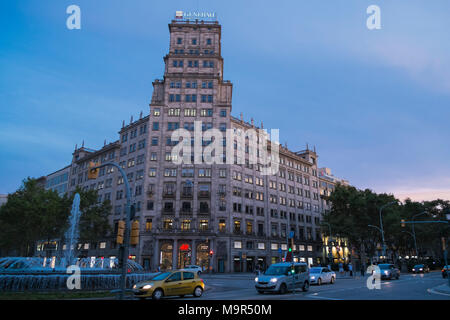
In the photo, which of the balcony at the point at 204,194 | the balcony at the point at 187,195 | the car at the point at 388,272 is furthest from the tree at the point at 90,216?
the car at the point at 388,272

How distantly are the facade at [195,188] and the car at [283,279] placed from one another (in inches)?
1306

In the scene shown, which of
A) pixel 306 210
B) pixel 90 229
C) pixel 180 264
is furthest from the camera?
pixel 306 210

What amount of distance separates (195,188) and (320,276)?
36.5 metres

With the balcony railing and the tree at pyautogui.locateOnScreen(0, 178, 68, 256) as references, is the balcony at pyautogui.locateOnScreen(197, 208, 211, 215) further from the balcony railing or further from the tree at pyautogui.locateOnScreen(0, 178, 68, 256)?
the tree at pyautogui.locateOnScreen(0, 178, 68, 256)

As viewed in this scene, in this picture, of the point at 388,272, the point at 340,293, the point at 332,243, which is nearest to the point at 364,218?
the point at 332,243

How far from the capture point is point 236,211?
63094 millimetres

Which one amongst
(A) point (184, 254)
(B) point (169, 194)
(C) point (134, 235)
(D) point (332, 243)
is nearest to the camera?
(C) point (134, 235)

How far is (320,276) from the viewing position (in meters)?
28.2

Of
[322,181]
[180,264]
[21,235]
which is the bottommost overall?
[180,264]

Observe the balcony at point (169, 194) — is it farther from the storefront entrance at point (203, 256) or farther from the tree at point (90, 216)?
the tree at point (90, 216)

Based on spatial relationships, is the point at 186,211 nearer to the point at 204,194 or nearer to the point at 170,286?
the point at 204,194

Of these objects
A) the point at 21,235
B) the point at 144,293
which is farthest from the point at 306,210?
the point at 144,293
